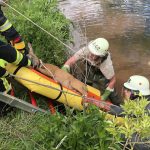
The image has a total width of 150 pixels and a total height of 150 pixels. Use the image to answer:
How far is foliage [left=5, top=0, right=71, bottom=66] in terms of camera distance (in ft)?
19.8

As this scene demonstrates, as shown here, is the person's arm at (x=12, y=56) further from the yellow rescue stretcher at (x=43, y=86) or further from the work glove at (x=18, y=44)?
the work glove at (x=18, y=44)

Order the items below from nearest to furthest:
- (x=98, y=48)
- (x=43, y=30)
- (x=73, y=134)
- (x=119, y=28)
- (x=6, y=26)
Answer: (x=73, y=134) < (x=6, y=26) < (x=43, y=30) < (x=98, y=48) < (x=119, y=28)

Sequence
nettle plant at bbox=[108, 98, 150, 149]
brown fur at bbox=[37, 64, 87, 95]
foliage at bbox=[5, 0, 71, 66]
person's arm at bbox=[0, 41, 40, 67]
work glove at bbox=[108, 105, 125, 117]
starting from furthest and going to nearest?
foliage at bbox=[5, 0, 71, 66], brown fur at bbox=[37, 64, 87, 95], person's arm at bbox=[0, 41, 40, 67], work glove at bbox=[108, 105, 125, 117], nettle plant at bbox=[108, 98, 150, 149]

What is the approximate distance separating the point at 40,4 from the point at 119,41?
2.17 metres

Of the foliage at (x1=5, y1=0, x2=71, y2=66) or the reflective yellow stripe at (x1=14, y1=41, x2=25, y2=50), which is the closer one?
the reflective yellow stripe at (x1=14, y1=41, x2=25, y2=50)

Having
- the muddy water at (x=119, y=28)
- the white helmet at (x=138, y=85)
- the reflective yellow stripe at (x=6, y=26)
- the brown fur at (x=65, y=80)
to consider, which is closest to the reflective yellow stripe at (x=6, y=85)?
the brown fur at (x=65, y=80)

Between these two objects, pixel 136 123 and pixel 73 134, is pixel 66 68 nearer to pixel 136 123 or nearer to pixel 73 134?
pixel 73 134

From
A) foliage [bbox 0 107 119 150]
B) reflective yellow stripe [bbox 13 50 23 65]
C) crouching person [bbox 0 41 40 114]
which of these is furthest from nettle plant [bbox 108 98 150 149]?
reflective yellow stripe [bbox 13 50 23 65]

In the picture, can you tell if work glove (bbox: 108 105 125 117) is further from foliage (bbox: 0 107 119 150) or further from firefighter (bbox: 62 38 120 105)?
firefighter (bbox: 62 38 120 105)

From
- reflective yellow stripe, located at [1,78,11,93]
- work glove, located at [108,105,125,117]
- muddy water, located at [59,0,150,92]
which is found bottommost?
muddy water, located at [59,0,150,92]

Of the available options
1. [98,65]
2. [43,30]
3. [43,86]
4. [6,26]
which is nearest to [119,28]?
[98,65]

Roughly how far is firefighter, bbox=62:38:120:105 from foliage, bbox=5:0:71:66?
14.9 inches

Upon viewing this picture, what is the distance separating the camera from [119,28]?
358 inches

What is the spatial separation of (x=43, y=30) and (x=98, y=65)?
1025 mm
